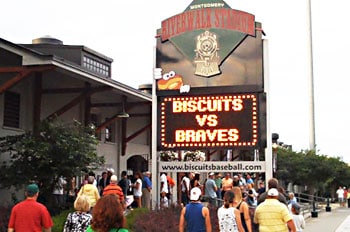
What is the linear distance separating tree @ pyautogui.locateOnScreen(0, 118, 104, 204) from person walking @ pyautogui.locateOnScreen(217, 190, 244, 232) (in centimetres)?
875

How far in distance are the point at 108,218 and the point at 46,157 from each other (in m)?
12.2

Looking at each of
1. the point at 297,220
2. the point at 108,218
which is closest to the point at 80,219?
the point at 108,218

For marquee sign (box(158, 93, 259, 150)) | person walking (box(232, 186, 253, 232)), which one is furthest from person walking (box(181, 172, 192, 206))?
person walking (box(232, 186, 253, 232))

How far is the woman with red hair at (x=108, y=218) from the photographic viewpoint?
510 cm

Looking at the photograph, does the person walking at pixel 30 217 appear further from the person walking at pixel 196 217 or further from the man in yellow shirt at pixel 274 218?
the man in yellow shirt at pixel 274 218

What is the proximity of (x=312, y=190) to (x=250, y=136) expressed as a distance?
106ft

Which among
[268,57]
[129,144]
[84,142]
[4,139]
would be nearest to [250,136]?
[268,57]

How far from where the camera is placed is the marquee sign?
14.8m

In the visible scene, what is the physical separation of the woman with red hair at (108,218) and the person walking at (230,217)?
412cm

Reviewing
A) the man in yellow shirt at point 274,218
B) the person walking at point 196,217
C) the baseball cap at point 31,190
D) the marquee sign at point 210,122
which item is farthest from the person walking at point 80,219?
the marquee sign at point 210,122

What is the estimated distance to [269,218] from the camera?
28.1ft

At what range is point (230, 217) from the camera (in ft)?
29.6

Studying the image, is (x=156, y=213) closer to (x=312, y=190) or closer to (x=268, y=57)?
(x=268, y=57)

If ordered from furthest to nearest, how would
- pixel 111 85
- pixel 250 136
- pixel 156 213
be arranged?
pixel 111 85, pixel 250 136, pixel 156 213
